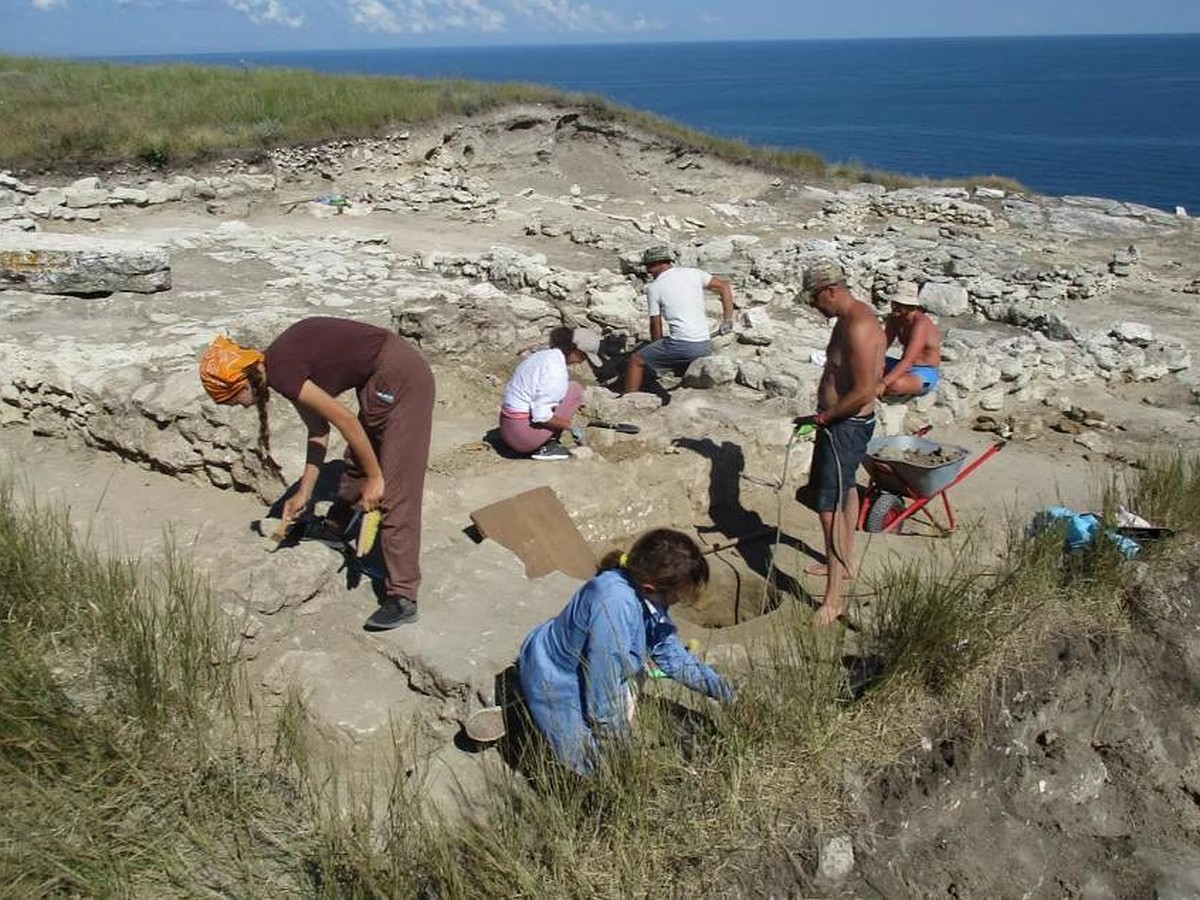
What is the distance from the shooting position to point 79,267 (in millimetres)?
9109

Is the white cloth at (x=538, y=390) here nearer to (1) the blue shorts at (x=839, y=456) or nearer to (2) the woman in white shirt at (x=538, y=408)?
(2) the woman in white shirt at (x=538, y=408)

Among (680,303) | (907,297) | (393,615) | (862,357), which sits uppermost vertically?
(862,357)

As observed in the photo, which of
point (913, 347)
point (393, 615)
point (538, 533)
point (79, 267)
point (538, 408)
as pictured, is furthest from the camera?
point (79, 267)

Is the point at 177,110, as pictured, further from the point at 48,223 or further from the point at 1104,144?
the point at 1104,144

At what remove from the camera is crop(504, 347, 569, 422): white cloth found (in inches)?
276

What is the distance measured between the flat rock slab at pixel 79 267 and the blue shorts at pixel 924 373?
714 cm

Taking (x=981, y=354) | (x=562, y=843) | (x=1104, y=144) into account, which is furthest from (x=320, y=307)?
(x=1104, y=144)

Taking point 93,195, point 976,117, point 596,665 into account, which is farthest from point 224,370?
point 976,117

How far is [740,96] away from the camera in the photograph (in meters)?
114

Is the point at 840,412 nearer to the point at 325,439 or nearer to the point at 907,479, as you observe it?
the point at 907,479

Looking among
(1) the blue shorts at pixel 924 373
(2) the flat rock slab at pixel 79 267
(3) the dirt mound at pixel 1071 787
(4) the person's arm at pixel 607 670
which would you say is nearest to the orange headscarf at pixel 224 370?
(4) the person's arm at pixel 607 670

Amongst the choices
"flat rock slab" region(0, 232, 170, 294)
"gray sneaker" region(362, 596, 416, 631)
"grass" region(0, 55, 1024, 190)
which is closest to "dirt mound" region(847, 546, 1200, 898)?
"gray sneaker" region(362, 596, 416, 631)

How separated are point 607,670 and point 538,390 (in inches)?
146

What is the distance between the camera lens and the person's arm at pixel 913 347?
24.0 feet
